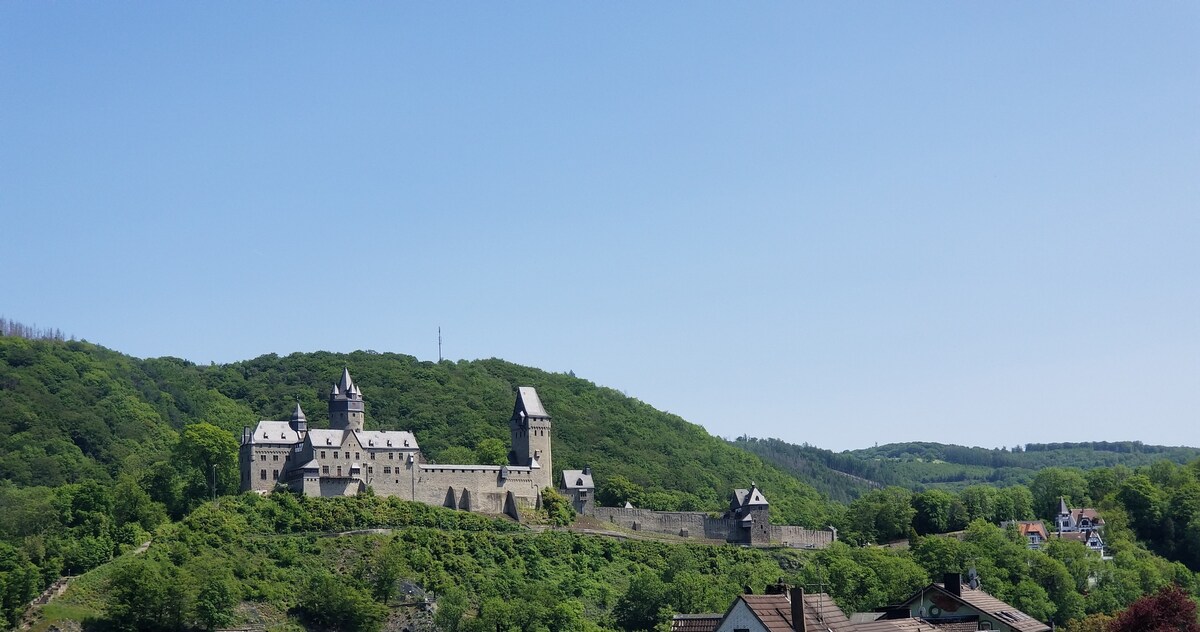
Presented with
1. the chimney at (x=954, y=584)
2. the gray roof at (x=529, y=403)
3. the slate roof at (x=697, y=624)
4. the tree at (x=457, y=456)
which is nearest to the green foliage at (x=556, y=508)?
the gray roof at (x=529, y=403)

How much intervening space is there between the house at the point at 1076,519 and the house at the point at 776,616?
86862 mm

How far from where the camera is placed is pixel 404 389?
6501 inches

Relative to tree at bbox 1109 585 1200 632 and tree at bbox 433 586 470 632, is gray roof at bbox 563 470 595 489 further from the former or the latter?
tree at bbox 1109 585 1200 632

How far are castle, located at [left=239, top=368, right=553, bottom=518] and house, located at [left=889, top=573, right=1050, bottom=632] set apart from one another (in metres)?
46.3

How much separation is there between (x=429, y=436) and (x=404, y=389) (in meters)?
17.8

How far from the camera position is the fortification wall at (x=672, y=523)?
360 feet

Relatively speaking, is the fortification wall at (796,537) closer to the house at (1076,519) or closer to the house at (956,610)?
the house at (1076,519)

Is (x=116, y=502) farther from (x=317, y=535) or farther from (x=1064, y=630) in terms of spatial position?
(x=1064, y=630)

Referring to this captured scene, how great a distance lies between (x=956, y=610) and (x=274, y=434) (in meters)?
53.7

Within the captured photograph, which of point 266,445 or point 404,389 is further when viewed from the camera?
point 404,389

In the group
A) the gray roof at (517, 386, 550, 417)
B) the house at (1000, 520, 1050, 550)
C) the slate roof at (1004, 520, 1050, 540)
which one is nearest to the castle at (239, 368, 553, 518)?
the gray roof at (517, 386, 550, 417)

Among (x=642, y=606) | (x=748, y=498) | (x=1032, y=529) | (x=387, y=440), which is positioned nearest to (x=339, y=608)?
(x=642, y=606)

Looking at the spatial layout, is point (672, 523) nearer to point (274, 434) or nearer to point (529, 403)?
A: point (529, 403)

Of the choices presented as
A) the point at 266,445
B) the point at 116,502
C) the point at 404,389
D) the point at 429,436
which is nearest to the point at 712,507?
the point at 429,436
